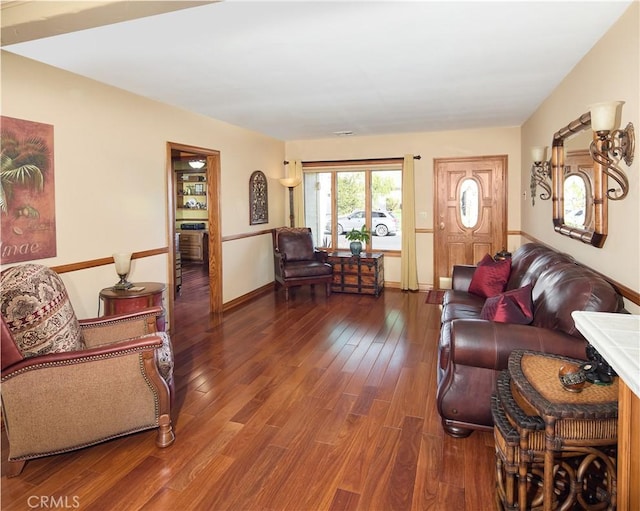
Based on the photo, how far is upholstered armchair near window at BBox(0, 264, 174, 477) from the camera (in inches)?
80.4

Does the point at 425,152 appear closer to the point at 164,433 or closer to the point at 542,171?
the point at 542,171

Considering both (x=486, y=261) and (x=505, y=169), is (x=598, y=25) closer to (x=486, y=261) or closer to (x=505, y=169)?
(x=486, y=261)

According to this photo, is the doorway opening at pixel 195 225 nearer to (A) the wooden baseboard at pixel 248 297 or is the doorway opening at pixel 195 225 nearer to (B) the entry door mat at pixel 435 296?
(A) the wooden baseboard at pixel 248 297

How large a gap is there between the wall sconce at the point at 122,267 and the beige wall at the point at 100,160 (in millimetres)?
185

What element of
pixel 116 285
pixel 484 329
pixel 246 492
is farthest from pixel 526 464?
pixel 116 285

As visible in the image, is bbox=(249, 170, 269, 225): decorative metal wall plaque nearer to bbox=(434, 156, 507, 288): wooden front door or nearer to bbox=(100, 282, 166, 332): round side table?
bbox=(434, 156, 507, 288): wooden front door

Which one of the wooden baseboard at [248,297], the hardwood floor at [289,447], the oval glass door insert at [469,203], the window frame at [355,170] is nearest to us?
the hardwood floor at [289,447]

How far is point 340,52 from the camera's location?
9.17 feet

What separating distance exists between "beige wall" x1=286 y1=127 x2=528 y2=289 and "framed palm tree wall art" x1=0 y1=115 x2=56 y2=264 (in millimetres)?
4242

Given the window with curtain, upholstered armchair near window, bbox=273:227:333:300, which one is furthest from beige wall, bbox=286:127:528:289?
upholstered armchair near window, bbox=273:227:333:300

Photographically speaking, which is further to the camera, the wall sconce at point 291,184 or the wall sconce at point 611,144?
the wall sconce at point 291,184

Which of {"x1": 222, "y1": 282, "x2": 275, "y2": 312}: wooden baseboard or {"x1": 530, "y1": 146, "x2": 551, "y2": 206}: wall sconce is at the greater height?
{"x1": 530, "y1": 146, "x2": 551, "y2": 206}: wall sconce

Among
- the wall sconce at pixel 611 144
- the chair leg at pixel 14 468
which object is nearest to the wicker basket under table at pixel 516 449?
the wall sconce at pixel 611 144

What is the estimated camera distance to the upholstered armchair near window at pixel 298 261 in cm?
578
